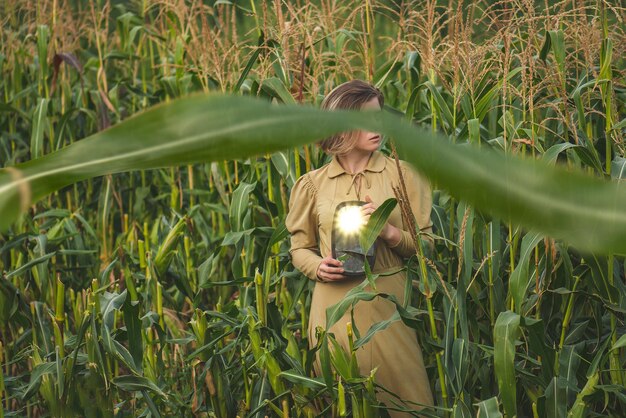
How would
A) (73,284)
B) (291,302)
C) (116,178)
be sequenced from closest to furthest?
1. (291,302)
2. (73,284)
3. (116,178)

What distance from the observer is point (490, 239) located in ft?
9.80

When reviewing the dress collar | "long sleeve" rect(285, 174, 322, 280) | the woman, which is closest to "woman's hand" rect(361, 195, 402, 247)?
the woman

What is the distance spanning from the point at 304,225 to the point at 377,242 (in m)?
0.28

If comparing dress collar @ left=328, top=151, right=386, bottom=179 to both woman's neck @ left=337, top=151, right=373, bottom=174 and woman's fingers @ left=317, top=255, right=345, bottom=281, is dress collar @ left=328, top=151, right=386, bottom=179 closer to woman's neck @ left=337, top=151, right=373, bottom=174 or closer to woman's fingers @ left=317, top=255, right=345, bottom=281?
woman's neck @ left=337, top=151, right=373, bottom=174

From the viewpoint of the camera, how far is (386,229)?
2.85 metres

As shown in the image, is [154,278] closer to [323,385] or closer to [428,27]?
[323,385]

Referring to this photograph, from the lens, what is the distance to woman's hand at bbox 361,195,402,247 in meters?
2.81

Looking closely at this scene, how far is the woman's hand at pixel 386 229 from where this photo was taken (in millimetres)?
2809

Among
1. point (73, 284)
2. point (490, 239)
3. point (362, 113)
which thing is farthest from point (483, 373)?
point (362, 113)

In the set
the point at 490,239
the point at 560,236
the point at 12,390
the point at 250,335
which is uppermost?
the point at 560,236

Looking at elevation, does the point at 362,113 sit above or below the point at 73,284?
above

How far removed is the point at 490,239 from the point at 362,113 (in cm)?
271

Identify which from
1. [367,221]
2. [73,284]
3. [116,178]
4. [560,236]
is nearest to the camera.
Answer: [560,236]

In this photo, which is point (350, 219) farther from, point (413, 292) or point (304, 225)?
point (413, 292)
